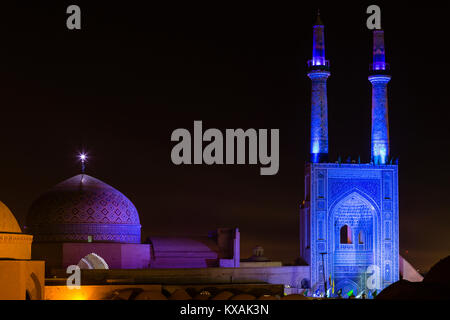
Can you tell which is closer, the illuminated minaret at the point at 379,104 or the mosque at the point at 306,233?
the mosque at the point at 306,233

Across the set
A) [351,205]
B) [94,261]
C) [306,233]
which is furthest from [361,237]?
[94,261]

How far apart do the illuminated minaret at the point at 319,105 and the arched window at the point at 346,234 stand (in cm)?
317

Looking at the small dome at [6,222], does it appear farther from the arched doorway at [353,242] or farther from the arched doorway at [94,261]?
the arched doorway at [353,242]

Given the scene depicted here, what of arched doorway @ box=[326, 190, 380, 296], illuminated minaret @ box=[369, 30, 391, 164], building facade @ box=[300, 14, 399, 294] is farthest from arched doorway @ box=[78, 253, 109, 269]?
illuminated minaret @ box=[369, 30, 391, 164]

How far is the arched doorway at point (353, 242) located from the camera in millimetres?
32219

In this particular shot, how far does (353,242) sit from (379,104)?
444 cm

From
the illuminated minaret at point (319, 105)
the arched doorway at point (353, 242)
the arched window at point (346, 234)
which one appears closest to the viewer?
the illuminated minaret at point (319, 105)

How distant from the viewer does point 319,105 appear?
31.7m

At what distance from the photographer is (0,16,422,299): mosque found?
28891 millimetres

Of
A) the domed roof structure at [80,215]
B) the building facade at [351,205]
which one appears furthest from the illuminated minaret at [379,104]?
the domed roof structure at [80,215]

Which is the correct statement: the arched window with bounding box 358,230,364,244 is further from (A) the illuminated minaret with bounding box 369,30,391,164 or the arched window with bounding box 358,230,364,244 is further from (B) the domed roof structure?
(B) the domed roof structure

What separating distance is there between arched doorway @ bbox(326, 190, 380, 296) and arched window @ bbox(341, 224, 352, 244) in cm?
18

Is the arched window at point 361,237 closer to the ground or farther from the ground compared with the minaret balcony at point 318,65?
closer to the ground

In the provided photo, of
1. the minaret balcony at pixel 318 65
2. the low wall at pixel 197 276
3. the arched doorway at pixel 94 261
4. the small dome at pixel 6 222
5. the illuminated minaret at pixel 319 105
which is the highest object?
the minaret balcony at pixel 318 65
